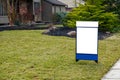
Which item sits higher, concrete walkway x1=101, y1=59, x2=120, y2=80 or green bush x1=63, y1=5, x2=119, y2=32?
green bush x1=63, y1=5, x2=119, y2=32

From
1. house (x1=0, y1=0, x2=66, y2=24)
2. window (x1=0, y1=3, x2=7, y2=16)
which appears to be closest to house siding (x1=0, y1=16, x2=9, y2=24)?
house (x1=0, y1=0, x2=66, y2=24)

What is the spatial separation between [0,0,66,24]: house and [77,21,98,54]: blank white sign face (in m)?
20.3

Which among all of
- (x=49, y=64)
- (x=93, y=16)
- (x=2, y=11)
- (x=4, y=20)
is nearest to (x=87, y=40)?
(x=49, y=64)

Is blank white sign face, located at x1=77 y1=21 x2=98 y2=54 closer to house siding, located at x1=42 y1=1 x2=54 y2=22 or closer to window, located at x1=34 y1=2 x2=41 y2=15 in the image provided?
window, located at x1=34 y1=2 x2=41 y2=15

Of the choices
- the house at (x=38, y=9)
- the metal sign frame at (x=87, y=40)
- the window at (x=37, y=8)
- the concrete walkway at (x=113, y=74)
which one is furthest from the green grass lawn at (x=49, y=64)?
the window at (x=37, y=8)

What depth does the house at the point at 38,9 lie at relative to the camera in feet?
96.2

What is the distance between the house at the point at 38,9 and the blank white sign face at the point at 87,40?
20.3 metres

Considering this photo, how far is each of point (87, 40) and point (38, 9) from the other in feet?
89.7

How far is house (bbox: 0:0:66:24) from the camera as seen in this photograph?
29.3 m

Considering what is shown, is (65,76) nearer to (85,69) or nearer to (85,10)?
(85,69)

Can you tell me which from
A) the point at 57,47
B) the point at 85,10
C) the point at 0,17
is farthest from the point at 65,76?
the point at 0,17

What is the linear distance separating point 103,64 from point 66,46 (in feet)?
12.8

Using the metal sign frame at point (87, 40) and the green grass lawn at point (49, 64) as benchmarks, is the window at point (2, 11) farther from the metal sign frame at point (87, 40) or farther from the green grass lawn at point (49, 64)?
the metal sign frame at point (87, 40)

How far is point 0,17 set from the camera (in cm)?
2828
